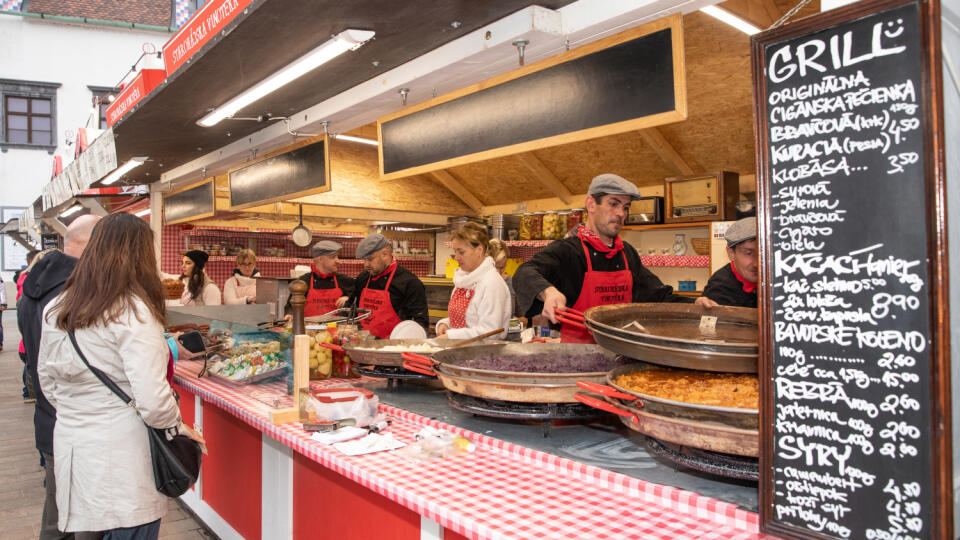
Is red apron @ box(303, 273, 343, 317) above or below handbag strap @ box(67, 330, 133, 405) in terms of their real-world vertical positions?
above

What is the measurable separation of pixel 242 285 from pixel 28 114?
1891 cm

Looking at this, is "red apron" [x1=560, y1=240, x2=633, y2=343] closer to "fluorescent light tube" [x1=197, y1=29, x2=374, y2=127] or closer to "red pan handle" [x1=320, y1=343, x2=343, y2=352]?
"red pan handle" [x1=320, y1=343, x2=343, y2=352]

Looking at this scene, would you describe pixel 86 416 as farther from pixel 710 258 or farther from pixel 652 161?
pixel 652 161

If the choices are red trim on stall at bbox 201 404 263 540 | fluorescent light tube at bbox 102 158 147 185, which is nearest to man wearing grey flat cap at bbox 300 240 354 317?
red trim on stall at bbox 201 404 263 540

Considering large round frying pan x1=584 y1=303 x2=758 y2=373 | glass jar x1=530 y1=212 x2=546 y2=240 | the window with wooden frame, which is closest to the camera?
large round frying pan x1=584 y1=303 x2=758 y2=373

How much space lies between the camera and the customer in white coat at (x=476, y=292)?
13.1 feet

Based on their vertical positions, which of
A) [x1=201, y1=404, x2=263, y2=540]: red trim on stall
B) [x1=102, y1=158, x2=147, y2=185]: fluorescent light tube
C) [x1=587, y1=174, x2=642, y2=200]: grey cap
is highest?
[x1=102, y1=158, x2=147, y2=185]: fluorescent light tube

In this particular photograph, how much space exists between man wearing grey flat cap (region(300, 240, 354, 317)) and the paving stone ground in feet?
6.83

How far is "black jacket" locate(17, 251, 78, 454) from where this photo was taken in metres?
2.77

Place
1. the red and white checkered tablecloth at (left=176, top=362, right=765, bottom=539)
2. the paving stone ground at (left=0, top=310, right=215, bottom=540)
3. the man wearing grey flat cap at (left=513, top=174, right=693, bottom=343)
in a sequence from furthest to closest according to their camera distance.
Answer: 1. the paving stone ground at (left=0, top=310, right=215, bottom=540)
2. the man wearing grey flat cap at (left=513, top=174, right=693, bottom=343)
3. the red and white checkered tablecloth at (left=176, top=362, right=765, bottom=539)

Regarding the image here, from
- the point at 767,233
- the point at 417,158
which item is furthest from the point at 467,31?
the point at 767,233

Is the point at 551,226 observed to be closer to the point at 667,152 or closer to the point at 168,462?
the point at 667,152

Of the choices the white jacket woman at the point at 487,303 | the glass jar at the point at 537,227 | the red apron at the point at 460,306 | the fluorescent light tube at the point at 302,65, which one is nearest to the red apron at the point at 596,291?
the white jacket woman at the point at 487,303

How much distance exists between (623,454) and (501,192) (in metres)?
7.55
